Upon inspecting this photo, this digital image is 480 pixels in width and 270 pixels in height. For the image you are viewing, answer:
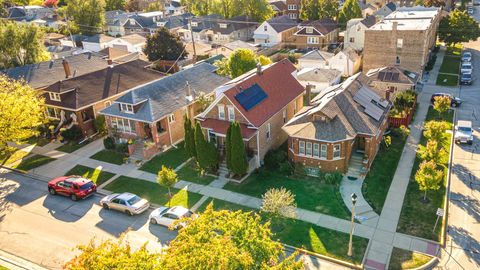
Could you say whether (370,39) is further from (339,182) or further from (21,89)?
(21,89)

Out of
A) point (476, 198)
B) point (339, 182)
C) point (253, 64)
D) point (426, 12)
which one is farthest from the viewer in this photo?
point (426, 12)

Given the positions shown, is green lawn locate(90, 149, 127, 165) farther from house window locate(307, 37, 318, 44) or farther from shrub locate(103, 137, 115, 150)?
house window locate(307, 37, 318, 44)

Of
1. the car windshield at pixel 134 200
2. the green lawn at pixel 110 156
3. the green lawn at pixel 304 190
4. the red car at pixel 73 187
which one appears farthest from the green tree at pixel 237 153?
the green lawn at pixel 110 156

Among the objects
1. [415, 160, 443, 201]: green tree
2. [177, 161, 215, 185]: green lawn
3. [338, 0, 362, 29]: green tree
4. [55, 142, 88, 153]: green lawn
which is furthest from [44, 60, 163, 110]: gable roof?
[338, 0, 362, 29]: green tree

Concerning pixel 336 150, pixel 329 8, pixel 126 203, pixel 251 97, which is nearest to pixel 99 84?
pixel 251 97

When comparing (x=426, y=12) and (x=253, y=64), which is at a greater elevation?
(x=426, y=12)

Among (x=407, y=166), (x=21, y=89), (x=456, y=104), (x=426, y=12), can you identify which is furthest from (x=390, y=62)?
(x=21, y=89)
